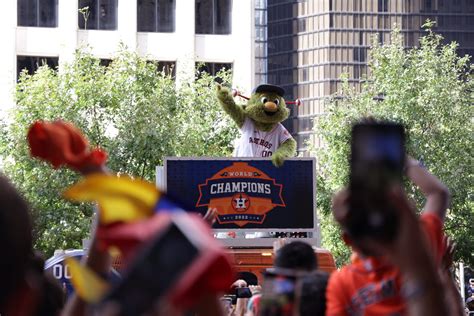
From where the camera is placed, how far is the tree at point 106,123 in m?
→ 34.9

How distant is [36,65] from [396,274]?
160 feet

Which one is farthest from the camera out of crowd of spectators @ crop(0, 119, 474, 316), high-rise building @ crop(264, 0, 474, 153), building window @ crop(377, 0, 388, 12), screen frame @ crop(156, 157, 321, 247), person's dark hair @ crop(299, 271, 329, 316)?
building window @ crop(377, 0, 388, 12)

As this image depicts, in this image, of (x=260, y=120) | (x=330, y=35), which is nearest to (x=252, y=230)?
(x=260, y=120)

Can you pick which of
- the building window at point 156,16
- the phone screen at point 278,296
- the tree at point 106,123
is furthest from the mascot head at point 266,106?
the building window at point 156,16

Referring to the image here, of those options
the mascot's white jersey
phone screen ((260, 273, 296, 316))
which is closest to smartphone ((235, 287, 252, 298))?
the mascot's white jersey

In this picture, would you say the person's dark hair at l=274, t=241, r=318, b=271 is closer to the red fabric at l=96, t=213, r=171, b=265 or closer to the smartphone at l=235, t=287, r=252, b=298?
the red fabric at l=96, t=213, r=171, b=265

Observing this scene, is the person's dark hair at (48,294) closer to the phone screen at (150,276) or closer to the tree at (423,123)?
the phone screen at (150,276)

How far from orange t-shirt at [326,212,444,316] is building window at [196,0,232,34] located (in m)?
51.1

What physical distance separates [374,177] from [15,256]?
1064 millimetres

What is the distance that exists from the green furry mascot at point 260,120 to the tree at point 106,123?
16929 mm

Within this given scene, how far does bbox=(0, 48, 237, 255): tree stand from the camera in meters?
34.9

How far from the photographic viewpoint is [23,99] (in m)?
→ 37.2

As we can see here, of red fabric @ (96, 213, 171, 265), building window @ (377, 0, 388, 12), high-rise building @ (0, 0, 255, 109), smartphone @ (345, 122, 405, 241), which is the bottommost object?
red fabric @ (96, 213, 171, 265)

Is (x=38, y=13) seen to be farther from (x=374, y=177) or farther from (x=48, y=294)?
(x=374, y=177)
